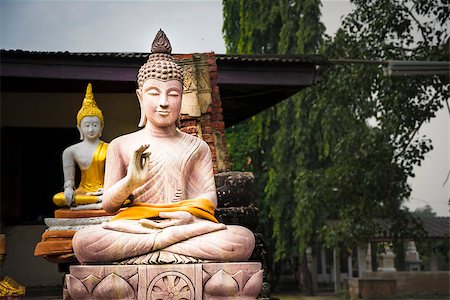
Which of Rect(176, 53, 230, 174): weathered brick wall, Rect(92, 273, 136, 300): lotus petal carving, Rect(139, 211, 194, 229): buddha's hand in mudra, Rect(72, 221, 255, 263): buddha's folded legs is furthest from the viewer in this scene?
Rect(176, 53, 230, 174): weathered brick wall

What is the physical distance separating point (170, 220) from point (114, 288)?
60 cm

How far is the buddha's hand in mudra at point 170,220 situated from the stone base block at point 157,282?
318 millimetres

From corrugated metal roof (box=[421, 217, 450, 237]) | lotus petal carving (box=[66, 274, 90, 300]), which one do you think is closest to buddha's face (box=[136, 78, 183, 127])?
Result: lotus petal carving (box=[66, 274, 90, 300])

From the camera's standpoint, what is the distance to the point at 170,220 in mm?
4957

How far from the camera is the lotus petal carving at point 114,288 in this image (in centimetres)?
464

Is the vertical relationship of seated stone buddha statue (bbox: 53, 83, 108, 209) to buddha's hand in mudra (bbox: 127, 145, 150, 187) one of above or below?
above

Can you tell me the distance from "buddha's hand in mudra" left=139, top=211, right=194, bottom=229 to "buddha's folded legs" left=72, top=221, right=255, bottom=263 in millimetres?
71

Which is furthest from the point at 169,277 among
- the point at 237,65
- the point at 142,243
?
the point at 237,65

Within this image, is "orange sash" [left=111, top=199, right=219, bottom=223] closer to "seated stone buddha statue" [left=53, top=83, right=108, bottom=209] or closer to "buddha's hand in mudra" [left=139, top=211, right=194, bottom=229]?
"buddha's hand in mudra" [left=139, top=211, right=194, bottom=229]

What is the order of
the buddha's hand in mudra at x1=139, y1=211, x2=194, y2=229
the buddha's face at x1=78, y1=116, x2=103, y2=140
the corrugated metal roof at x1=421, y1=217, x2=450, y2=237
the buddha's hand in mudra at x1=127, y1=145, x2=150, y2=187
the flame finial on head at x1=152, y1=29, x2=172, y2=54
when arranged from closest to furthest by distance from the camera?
the buddha's hand in mudra at x1=139, y1=211, x2=194, y2=229 → the buddha's hand in mudra at x1=127, y1=145, x2=150, y2=187 → the flame finial on head at x1=152, y1=29, x2=172, y2=54 → the buddha's face at x1=78, y1=116, x2=103, y2=140 → the corrugated metal roof at x1=421, y1=217, x2=450, y2=237

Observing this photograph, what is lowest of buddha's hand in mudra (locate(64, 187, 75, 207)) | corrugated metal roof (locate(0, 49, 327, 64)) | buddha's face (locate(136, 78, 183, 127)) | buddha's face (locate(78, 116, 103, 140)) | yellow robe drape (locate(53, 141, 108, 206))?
buddha's hand in mudra (locate(64, 187, 75, 207))

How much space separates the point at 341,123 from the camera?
17750mm

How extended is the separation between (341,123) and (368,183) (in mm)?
5412

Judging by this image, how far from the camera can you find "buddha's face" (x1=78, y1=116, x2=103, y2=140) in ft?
23.1
